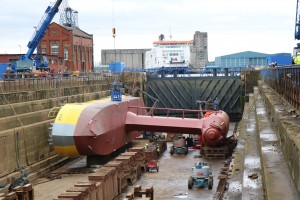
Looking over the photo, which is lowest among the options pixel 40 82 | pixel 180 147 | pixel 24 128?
pixel 180 147

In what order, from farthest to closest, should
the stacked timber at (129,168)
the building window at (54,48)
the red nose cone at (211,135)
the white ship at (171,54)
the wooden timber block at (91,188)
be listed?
the white ship at (171,54) → the building window at (54,48) → the red nose cone at (211,135) → the stacked timber at (129,168) → the wooden timber block at (91,188)

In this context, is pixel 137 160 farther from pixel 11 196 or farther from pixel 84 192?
pixel 11 196

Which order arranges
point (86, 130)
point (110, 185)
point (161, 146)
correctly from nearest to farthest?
1. point (110, 185)
2. point (86, 130)
3. point (161, 146)

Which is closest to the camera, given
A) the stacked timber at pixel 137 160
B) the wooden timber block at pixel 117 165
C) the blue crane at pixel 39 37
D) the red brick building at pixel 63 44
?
the wooden timber block at pixel 117 165

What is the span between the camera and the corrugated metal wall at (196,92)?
1998 inches

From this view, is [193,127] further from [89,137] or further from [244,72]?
[244,72]

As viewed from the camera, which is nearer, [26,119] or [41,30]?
[26,119]

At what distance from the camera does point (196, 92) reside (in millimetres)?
51031

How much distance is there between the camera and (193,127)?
28.7 meters

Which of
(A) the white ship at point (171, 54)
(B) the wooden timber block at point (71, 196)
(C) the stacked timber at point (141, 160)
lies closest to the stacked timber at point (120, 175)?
(C) the stacked timber at point (141, 160)

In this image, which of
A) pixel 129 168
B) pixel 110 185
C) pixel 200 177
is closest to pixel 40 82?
pixel 129 168

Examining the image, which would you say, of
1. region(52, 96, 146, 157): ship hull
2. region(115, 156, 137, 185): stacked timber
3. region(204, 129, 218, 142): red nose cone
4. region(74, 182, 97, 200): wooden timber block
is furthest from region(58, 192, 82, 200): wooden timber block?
region(204, 129, 218, 142): red nose cone

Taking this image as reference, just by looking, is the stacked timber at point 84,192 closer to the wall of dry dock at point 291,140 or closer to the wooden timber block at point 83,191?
the wooden timber block at point 83,191

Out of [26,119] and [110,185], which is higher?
[26,119]
